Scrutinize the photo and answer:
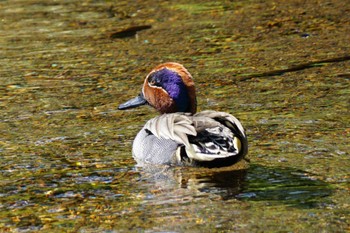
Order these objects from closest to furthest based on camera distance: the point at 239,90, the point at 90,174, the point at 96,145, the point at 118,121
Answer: the point at 90,174
the point at 96,145
the point at 118,121
the point at 239,90

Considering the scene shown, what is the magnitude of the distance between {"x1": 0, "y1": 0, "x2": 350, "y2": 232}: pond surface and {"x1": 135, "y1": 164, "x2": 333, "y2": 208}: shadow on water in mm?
16

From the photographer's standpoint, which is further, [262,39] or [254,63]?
[262,39]

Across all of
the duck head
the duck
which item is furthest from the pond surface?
the duck head

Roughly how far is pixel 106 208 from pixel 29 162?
4.91 feet

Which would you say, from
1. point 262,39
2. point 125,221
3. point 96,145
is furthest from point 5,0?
point 125,221

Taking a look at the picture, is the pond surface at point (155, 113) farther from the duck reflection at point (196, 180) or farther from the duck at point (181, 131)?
the duck at point (181, 131)

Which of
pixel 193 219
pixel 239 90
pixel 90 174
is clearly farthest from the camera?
pixel 239 90

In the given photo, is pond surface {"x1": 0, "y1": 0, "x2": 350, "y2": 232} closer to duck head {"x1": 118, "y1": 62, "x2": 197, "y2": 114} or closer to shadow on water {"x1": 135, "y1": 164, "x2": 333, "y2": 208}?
shadow on water {"x1": 135, "y1": 164, "x2": 333, "y2": 208}

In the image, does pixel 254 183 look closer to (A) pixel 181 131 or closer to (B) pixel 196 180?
(B) pixel 196 180

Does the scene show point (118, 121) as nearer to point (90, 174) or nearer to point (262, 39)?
point (90, 174)

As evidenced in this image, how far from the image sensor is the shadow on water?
19.9 ft

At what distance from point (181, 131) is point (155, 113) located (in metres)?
2.07

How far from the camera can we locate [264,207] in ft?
19.2

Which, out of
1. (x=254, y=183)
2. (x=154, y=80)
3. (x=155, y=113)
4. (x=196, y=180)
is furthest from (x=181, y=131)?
(x=155, y=113)
